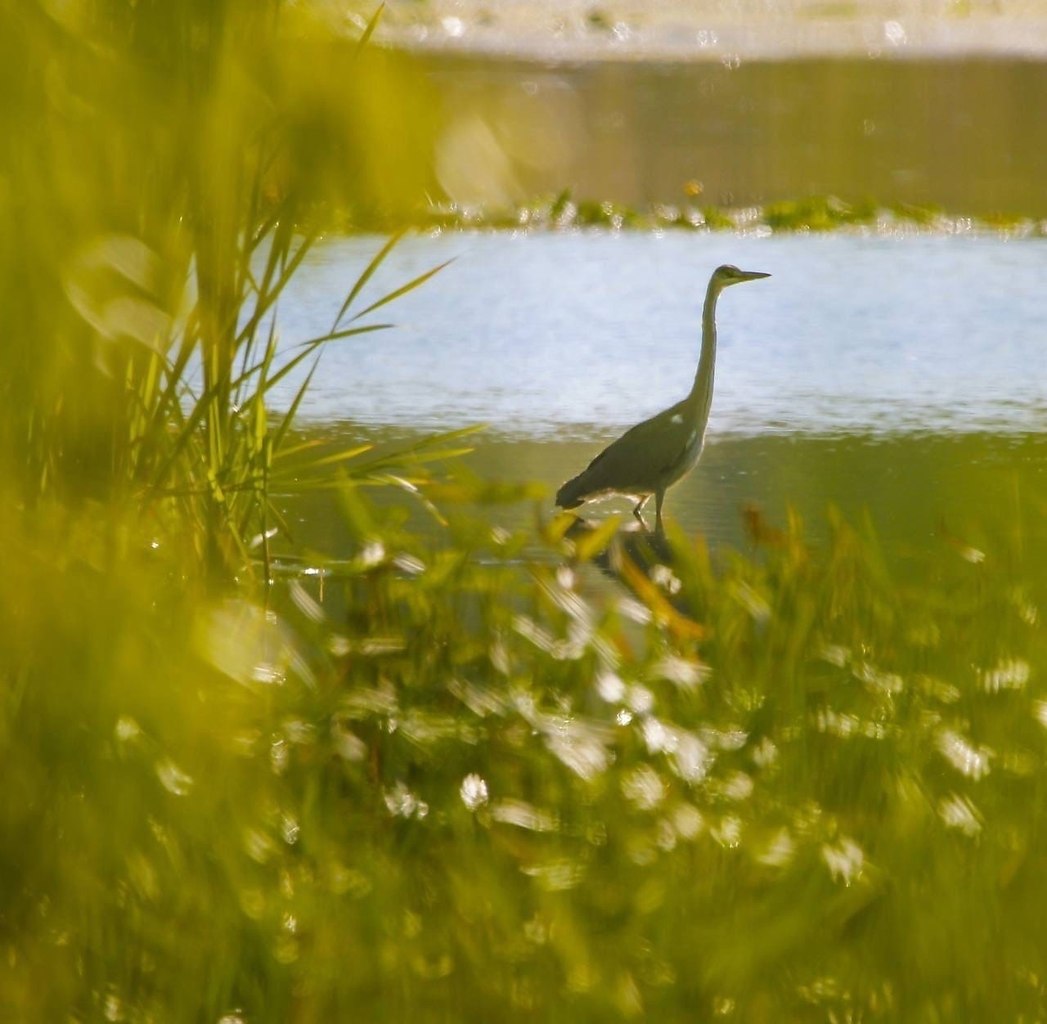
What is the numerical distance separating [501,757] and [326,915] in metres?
0.42

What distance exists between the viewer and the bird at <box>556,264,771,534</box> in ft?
13.6

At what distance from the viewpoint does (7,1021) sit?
1397 millimetres

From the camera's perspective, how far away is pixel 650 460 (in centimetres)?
416

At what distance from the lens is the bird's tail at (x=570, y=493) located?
13.7 feet

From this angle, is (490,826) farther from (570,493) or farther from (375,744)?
(570,493)

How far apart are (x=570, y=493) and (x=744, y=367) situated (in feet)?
7.26

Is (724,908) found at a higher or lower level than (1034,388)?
higher

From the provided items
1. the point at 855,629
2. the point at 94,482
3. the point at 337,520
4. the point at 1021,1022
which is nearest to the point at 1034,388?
the point at 337,520

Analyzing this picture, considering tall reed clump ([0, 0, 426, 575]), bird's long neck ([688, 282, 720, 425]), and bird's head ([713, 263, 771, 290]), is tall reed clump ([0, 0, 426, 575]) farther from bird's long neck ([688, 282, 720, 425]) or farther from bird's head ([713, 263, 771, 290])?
bird's head ([713, 263, 771, 290])

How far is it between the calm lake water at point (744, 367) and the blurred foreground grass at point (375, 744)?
472mm

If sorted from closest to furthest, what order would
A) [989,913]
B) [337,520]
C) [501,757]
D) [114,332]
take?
[114,332] → [989,913] → [501,757] → [337,520]

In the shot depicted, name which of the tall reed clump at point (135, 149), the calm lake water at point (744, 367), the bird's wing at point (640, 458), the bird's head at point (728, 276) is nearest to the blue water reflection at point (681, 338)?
the calm lake water at point (744, 367)

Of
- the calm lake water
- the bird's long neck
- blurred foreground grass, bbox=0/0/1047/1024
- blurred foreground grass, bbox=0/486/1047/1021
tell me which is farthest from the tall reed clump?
the bird's long neck

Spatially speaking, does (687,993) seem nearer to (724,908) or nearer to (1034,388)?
(724,908)
